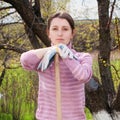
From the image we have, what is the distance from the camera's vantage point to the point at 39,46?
595 centimetres

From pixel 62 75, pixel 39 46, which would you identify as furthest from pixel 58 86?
Result: pixel 39 46

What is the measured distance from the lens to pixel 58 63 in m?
2.15

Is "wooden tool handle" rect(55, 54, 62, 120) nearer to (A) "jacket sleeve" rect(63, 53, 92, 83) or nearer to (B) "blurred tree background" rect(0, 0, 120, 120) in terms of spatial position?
(A) "jacket sleeve" rect(63, 53, 92, 83)

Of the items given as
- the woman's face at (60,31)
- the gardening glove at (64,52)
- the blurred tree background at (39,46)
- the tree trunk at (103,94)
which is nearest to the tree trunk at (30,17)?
the blurred tree background at (39,46)

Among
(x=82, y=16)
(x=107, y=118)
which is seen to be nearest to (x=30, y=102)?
(x=82, y=16)

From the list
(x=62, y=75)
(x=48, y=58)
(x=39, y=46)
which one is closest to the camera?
(x=48, y=58)

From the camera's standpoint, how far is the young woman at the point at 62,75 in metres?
2.16

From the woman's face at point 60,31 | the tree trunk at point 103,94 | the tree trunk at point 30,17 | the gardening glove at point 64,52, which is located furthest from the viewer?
the tree trunk at point 30,17

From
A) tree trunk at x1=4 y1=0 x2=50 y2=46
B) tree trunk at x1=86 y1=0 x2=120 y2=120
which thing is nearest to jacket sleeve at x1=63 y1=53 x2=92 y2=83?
tree trunk at x1=86 y1=0 x2=120 y2=120

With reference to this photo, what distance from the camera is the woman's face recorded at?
87.7 inches

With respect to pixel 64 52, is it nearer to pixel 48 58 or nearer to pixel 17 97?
pixel 48 58

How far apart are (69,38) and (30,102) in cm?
621

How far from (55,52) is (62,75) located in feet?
0.54

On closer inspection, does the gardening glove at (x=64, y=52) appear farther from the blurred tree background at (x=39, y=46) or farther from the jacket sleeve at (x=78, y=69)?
the blurred tree background at (x=39, y=46)
